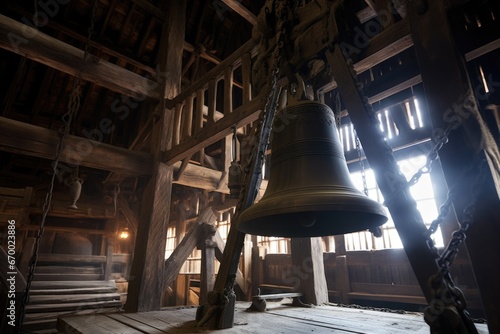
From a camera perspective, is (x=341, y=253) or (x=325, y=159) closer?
(x=325, y=159)

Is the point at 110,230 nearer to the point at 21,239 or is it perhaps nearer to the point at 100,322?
the point at 21,239

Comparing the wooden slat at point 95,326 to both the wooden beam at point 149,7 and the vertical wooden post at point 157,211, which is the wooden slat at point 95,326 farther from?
the wooden beam at point 149,7

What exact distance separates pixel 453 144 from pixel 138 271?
3.56 m

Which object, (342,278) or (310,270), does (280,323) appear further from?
(342,278)

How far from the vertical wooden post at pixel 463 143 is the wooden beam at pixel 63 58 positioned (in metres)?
3.86

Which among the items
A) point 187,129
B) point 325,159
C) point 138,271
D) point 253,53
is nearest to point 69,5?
point 187,129

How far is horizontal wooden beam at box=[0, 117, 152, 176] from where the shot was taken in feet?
10.9

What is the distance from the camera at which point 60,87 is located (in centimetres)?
891

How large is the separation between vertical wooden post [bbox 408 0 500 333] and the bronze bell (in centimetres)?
36

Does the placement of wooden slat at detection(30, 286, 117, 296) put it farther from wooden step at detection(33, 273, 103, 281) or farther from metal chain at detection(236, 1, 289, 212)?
metal chain at detection(236, 1, 289, 212)

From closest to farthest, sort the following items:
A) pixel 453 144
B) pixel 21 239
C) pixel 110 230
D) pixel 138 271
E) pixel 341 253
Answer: pixel 453 144 → pixel 138 271 → pixel 341 253 → pixel 21 239 → pixel 110 230

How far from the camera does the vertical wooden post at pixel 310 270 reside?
331 cm

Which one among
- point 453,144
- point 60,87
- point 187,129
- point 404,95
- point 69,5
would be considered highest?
point 69,5

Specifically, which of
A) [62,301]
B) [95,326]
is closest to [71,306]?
[62,301]
